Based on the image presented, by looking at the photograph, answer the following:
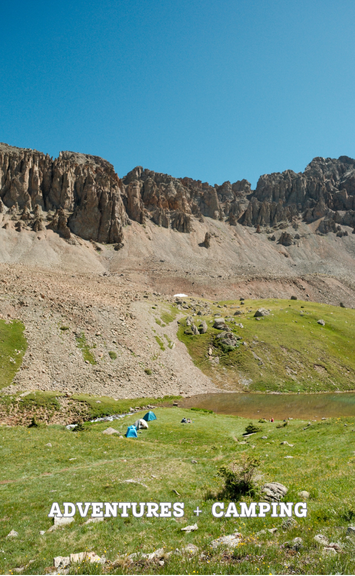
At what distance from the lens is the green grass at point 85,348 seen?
50553 mm

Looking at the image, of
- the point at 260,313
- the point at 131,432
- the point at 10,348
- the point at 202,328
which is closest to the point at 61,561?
the point at 131,432

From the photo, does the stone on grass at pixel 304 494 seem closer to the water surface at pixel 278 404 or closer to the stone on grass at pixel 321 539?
the stone on grass at pixel 321 539

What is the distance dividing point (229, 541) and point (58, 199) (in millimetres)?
207035

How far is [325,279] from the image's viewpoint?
512 feet

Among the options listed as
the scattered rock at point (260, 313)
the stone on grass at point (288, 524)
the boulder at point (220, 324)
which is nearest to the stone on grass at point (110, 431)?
the stone on grass at point (288, 524)

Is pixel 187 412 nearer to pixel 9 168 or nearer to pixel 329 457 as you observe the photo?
pixel 329 457

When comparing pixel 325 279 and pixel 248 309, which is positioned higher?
pixel 325 279

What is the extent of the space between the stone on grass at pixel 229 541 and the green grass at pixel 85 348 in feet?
141

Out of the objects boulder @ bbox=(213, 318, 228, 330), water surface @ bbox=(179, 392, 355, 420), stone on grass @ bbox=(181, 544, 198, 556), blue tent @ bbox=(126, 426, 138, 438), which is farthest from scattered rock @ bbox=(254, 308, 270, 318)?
stone on grass @ bbox=(181, 544, 198, 556)

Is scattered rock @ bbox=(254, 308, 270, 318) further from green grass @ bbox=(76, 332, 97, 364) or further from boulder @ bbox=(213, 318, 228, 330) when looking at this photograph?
Result: green grass @ bbox=(76, 332, 97, 364)

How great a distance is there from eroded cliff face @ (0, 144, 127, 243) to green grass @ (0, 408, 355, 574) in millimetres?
159197

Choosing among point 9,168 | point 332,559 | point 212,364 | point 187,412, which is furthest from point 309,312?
point 9,168

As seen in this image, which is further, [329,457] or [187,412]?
[187,412]

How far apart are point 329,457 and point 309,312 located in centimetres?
8131
